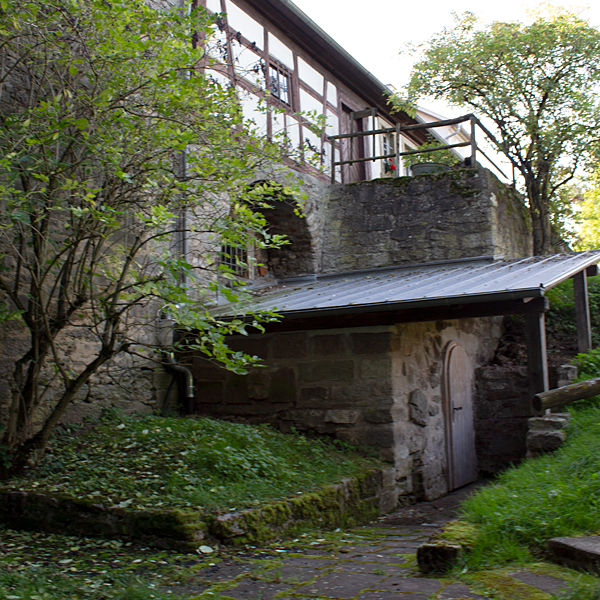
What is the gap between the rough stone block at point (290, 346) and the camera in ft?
18.3

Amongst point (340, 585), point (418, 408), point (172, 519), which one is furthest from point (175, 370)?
point (340, 585)

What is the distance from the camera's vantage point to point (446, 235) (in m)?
7.96

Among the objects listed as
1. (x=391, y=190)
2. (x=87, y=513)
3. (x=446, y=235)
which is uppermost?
(x=391, y=190)

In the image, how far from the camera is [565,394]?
4.39 meters

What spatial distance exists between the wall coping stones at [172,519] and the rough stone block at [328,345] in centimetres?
154

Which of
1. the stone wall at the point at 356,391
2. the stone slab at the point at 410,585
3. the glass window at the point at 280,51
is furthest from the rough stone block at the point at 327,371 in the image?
the glass window at the point at 280,51

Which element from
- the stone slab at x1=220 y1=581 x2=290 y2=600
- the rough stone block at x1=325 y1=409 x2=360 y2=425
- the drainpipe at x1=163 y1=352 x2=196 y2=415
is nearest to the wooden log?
the rough stone block at x1=325 y1=409 x2=360 y2=425

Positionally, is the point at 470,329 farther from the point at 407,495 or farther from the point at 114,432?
the point at 114,432

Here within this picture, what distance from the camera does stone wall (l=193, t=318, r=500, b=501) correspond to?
203 inches

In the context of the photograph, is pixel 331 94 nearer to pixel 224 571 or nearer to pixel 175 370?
pixel 175 370

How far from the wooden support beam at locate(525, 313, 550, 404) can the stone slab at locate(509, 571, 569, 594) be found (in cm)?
310

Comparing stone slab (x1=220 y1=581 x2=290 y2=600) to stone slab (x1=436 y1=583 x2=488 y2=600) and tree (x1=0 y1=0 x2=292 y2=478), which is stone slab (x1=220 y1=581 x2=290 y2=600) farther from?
tree (x1=0 y1=0 x2=292 y2=478)

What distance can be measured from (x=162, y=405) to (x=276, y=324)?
1525 mm

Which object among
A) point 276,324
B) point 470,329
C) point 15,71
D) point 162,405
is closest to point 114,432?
point 162,405
